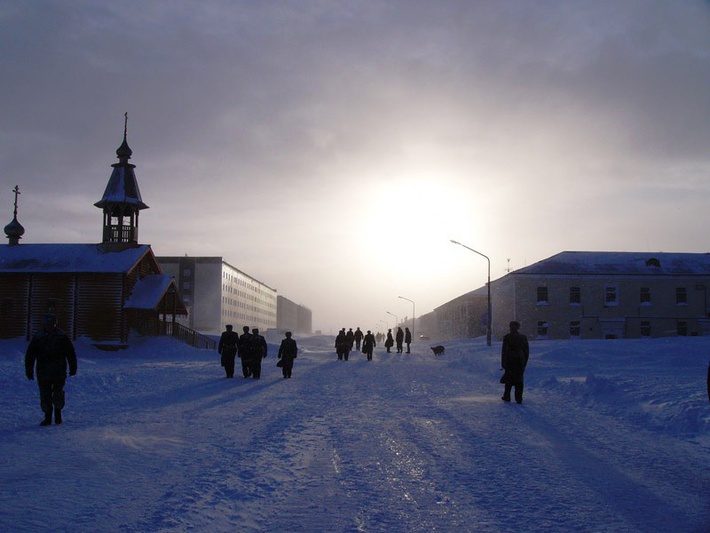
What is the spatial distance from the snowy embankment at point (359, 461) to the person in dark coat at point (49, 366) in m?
0.37

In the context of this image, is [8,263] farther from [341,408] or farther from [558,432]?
Result: [558,432]

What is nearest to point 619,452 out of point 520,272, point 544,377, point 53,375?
point 53,375

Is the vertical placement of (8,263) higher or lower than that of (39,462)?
higher

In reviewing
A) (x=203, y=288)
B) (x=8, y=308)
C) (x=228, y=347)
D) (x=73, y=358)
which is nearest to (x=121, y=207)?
(x=8, y=308)

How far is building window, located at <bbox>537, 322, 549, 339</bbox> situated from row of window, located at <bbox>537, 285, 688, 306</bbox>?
1849 millimetres

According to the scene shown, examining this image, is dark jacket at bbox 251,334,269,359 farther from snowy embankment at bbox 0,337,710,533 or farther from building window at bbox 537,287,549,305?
building window at bbox 537,287,549,305

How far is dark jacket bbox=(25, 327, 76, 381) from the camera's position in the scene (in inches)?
367

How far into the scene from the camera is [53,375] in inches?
368

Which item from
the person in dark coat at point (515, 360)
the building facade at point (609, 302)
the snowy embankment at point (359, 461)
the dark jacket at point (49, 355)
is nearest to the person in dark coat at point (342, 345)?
the snowy embankment at point (359, 461)

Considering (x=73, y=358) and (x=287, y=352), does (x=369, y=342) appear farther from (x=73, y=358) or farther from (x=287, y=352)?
(x=73, y=358)

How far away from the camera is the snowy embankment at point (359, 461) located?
188 inches

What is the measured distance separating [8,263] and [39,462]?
117ft

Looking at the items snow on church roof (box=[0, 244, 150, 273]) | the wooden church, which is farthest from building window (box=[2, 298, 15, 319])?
snow on church roof (box=[0, 244, 150, 273])

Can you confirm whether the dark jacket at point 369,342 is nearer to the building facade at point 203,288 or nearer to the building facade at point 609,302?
the building facade at point 609,302
